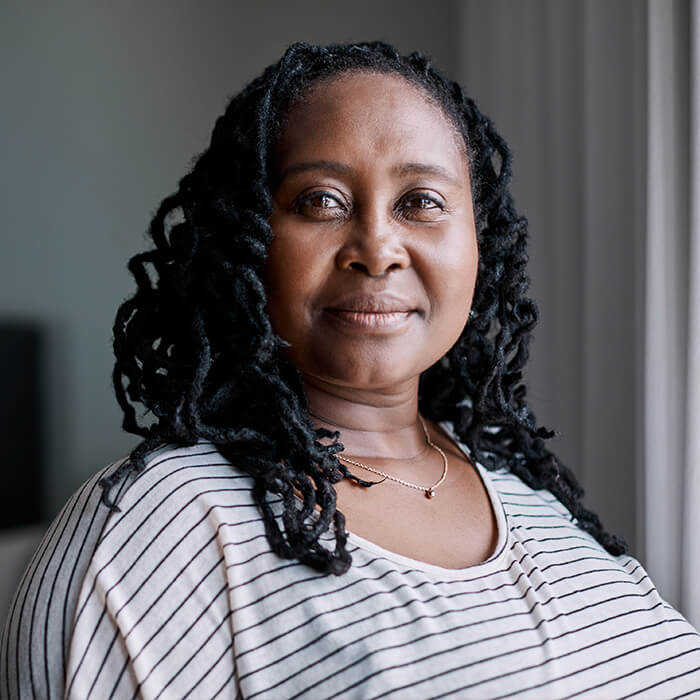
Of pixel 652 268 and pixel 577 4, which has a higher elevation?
pixel 577 4

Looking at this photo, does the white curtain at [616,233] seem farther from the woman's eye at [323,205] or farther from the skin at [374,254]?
the woman's eye at [323,205]

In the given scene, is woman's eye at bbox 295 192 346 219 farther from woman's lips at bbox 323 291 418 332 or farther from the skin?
woman's lips at bbox 323 291 418 332

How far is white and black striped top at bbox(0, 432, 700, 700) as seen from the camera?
0.91 m

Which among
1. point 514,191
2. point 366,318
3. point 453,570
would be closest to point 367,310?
point 366,318

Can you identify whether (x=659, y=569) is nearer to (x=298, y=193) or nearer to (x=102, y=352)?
(x=298, y=193)

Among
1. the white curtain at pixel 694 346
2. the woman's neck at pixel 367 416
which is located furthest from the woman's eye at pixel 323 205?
the white curtain at pixel 694 346

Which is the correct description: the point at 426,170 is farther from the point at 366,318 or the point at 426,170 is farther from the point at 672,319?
the point at 672,319

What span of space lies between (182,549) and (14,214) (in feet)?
4.20

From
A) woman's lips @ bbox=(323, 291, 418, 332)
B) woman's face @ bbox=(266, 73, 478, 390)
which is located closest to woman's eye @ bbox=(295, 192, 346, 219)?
woman's face @ bbox=(266, 73, 478, 390)

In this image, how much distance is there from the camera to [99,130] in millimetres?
2062

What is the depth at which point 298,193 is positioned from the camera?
109cm

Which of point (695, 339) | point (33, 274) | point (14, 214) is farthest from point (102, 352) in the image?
point (695, 339)

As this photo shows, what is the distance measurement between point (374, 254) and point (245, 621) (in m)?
0.45

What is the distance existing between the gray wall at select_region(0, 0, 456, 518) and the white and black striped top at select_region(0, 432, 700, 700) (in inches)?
43.2
